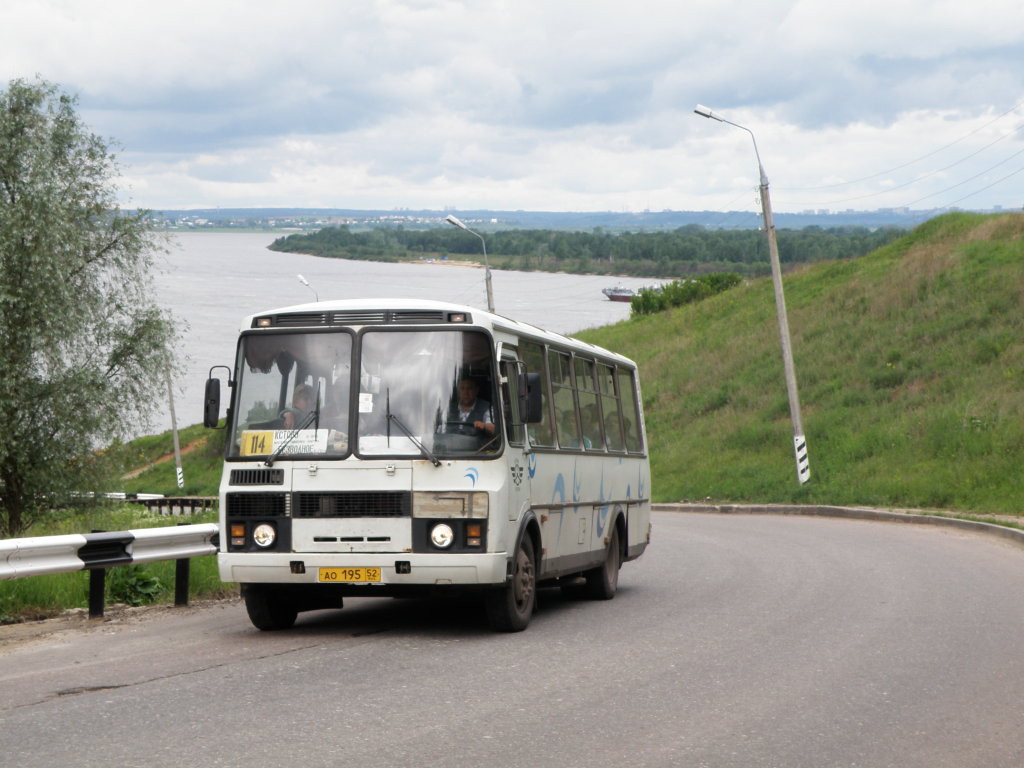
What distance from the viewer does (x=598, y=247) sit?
108m

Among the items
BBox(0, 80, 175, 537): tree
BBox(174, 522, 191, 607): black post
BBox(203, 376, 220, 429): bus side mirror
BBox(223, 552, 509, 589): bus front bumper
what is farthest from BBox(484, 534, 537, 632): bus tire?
Answer: BBox(0, 80, 175, 537): tree

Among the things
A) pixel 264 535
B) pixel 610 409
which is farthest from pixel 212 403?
pixel 610 409

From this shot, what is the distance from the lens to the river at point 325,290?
72062 millimetres

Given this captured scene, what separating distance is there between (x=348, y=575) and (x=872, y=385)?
34594mm

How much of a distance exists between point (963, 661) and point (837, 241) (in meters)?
90.4

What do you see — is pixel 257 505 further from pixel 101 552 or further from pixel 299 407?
pixel 101 552

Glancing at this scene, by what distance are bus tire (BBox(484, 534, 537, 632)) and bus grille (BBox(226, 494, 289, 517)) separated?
178cm

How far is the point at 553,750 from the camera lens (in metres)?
6.57

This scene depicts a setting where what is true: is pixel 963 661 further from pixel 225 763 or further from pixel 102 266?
pixel 102 266

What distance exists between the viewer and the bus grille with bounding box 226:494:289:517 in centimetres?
1067

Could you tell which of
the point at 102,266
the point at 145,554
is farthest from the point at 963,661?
the point at 102,266

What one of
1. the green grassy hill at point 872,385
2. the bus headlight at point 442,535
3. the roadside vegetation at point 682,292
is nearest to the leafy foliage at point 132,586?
the bus headlight at point 442,535

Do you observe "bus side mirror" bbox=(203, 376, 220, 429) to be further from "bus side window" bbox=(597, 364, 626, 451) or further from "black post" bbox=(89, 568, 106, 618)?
"bus side window" bbox=(597, 364, 626, 451)

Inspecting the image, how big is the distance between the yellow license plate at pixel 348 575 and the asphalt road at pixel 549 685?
0.48 m
